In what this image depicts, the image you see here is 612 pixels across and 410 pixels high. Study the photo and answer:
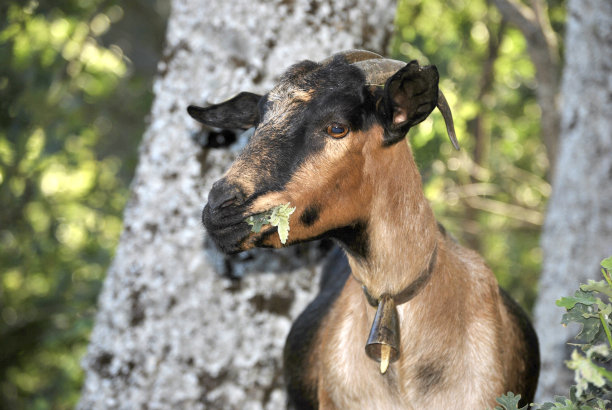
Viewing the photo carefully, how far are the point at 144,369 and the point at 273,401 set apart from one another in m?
0.83

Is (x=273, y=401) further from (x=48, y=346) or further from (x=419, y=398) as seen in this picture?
(x=48, y=346)

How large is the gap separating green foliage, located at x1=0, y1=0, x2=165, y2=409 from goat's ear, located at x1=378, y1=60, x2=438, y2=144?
4.73 metres

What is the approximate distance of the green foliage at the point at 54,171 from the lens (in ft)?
27.1

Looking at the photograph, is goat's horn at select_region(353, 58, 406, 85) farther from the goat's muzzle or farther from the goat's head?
the goat's muzzle

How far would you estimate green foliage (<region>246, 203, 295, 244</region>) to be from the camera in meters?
2.58

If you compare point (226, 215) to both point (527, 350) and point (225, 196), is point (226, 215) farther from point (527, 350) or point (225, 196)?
point (527, 350)

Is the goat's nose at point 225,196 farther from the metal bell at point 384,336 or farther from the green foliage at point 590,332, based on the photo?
the green foliage at point 590,332

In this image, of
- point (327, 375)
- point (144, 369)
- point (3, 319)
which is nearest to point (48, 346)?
point (3, 319)

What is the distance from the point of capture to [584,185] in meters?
6.26

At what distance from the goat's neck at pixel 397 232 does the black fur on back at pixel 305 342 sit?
0.69m

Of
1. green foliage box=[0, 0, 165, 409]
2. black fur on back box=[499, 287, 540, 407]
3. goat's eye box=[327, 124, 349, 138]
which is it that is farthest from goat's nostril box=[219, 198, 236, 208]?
green foliage box=[0, 0, 165, 409]

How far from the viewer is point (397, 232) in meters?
2.96

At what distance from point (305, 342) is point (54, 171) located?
9.33 m

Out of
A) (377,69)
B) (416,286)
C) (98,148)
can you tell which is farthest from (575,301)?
(98,148)
